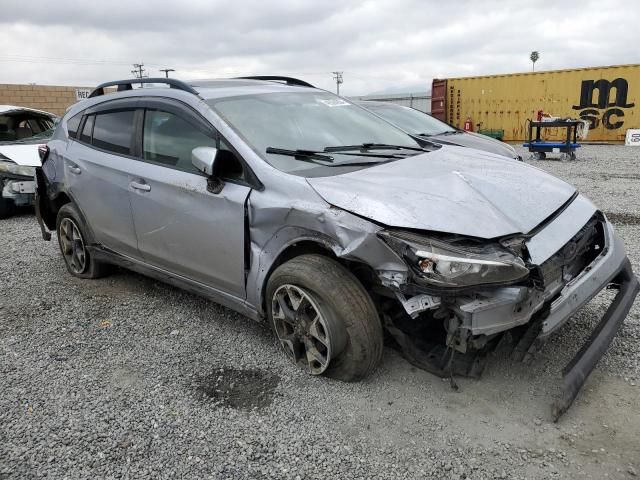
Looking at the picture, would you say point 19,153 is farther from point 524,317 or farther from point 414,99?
point 414,99

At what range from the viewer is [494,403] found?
2.73 m

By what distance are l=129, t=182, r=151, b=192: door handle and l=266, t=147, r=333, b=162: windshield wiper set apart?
1.05m

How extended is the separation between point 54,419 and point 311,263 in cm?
162

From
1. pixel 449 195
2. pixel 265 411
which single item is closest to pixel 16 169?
pixel 265 411

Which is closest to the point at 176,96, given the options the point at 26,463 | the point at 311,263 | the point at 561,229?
the point at 311,263

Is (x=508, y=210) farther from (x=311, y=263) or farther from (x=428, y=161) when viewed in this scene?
(x=311, y=263)

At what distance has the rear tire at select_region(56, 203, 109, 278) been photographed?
15.2 feet

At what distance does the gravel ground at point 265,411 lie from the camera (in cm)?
235

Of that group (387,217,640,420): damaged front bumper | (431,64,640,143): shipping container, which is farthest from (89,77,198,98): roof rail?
(431,64,640,143): shipping container

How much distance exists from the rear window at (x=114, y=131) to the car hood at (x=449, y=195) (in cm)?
188

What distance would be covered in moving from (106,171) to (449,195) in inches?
109

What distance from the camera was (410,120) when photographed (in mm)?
8062

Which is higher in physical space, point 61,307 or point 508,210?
point 508,210

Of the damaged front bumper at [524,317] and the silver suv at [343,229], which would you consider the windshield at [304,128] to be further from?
the damaged front bumper at [524,317]
